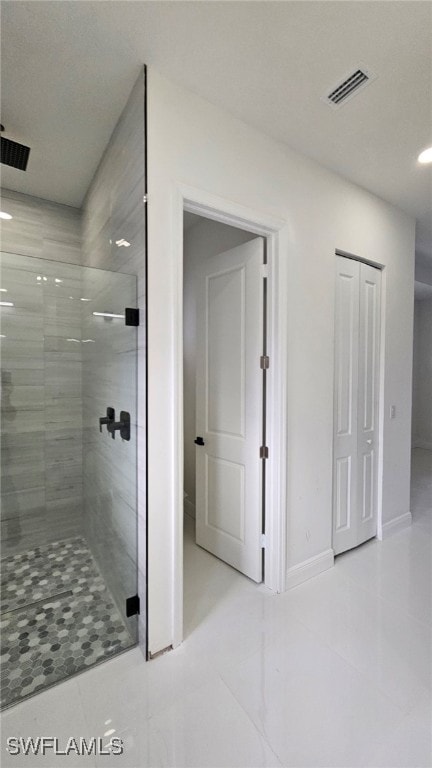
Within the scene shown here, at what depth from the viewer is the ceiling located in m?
1.27

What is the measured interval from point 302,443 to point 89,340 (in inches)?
66.3

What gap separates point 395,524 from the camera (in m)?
2.91

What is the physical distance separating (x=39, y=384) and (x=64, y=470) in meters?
0.74

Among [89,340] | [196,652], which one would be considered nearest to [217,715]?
[196,652]

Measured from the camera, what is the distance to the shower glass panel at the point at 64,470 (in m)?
1.67

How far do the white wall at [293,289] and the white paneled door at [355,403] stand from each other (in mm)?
137

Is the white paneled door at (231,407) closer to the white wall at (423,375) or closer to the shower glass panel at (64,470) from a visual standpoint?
the shower glass panel at (64,470)

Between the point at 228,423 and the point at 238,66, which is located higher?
the point at 238,66

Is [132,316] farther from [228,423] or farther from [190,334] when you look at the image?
[190,334]

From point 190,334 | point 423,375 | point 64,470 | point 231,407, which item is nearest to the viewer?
point 231,407

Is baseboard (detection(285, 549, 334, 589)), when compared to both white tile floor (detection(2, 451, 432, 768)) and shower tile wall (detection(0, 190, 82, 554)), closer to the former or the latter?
white tile floor (detection(2, 451, 432, 768))

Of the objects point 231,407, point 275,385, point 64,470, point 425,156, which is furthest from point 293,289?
point 64,470

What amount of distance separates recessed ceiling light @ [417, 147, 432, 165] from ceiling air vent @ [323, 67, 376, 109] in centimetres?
78

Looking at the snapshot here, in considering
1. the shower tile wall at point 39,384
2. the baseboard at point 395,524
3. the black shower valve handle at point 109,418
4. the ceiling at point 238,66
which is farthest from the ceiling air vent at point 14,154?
the baseboard at point 395,524
